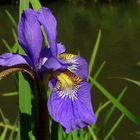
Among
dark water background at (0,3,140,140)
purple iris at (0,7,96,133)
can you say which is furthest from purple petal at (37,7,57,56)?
dark water background at (0,3,140,140)

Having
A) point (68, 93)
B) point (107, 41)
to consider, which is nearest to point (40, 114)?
point (68, 93)

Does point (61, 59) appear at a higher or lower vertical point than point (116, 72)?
higher

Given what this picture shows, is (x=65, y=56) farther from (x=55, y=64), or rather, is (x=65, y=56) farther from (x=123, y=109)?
(x=123, y=109)

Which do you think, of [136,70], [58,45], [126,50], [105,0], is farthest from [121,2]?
[58,45]

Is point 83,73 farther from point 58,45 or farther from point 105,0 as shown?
point 105,0

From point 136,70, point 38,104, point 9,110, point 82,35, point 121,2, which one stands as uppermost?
point 38,104

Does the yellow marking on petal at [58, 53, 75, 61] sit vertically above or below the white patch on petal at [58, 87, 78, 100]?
above

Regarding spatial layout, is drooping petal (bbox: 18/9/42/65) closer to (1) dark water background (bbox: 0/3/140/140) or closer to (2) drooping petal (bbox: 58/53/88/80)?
(2) drooping petal (bbox: 58/53/88/80)
